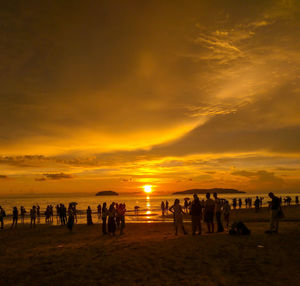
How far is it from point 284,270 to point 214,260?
230 cm

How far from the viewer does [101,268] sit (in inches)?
370

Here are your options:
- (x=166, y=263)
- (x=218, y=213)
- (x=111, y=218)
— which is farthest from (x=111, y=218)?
(x=166, y=263)

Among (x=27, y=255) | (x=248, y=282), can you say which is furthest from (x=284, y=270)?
(x=27, y=255)

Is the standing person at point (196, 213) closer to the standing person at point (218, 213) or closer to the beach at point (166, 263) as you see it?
the standing person at point (218, 213)

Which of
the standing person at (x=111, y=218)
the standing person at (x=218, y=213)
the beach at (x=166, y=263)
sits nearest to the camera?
the beach at (x=166, y=263)

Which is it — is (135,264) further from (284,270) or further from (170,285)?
(284,270)

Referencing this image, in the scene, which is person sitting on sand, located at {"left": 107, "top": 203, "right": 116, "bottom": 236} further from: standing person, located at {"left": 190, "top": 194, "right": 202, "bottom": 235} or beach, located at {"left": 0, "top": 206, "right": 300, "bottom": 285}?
standing person, located at {"left": 190, "top": 194, "right": 202, "bottom": 235}

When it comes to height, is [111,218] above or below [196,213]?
below

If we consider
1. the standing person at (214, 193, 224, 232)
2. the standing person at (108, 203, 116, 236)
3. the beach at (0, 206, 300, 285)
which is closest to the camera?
the beach at (0, 206, 300, 285)

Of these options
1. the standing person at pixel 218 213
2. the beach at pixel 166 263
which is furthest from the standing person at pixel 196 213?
the beach at pixel 166 263

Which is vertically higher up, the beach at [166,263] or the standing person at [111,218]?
the standing person at [111,218]

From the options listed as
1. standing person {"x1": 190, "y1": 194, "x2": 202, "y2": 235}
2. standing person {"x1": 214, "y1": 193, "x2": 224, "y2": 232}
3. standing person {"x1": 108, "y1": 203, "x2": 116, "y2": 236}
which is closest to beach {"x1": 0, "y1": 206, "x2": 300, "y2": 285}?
standing person {"x1": 190, "y1": 194, "x2": 202, "y2": 235}

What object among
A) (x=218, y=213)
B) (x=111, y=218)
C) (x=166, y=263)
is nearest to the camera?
(x=166, y=263)

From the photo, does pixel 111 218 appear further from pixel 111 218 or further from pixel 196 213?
pixel 196 213
